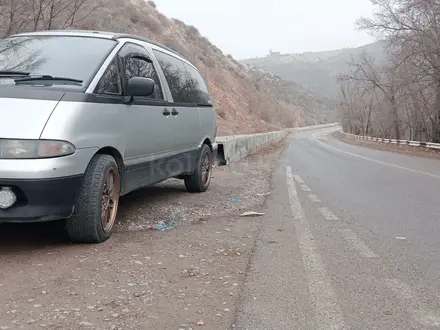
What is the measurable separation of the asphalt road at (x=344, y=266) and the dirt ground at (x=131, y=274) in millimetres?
245

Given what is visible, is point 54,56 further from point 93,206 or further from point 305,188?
point 305,188

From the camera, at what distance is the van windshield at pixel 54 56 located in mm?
4629

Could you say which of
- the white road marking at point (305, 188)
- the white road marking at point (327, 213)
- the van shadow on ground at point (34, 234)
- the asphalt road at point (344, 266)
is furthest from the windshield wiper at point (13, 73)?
the white road marking at point (305, 188)

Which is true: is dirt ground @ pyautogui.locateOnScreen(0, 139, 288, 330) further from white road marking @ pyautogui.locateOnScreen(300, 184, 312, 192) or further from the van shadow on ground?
white road marking @ pyautogui.locateOnScreen(300, 184, 312, 192)

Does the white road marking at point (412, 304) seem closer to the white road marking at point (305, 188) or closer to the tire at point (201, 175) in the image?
the tire at point (201, 175)

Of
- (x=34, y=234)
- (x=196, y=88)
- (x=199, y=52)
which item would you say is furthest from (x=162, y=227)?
(x=199, y=52)

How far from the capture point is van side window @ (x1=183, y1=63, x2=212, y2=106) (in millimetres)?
7339

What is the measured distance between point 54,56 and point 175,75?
85.7 inches

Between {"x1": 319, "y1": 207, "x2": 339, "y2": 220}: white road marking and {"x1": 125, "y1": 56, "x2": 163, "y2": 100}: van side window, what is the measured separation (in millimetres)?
2807

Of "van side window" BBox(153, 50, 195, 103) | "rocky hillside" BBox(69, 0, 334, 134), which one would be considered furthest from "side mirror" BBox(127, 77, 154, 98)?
"rocky hillside" BBox(69, 0, 334, 134)

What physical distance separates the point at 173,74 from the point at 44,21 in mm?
6472

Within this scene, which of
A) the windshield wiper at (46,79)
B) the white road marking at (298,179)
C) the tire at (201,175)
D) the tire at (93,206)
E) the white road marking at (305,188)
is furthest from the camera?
the white road marking at (298,179)

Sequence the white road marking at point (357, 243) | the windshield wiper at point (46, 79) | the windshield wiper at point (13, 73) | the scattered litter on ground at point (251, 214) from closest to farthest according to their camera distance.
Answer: the windshield wiper at point (46, 79), the windshield wiper at point (13, 73), the white road marking at point (357, 243), the scattered litter on ground at point (251, 214)

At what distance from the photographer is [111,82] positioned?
4.82m
